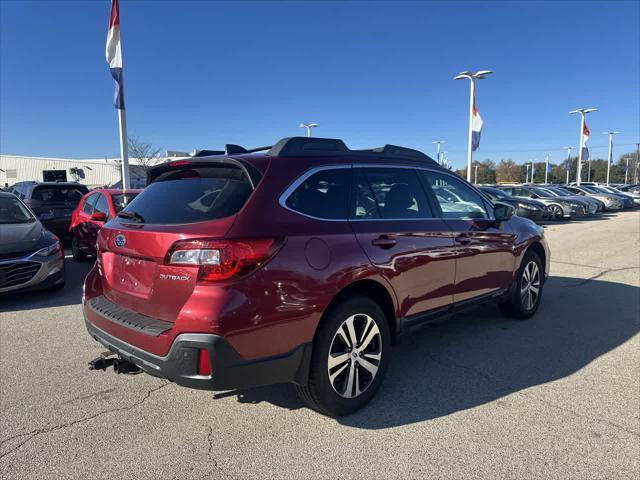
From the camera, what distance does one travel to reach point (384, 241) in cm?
332

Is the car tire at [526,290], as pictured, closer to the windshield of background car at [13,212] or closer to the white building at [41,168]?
the windshield of background car at [13,212]

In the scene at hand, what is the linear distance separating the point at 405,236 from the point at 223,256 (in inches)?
62.1

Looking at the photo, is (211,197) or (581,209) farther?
(581,209)

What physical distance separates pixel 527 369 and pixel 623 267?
6384 mm

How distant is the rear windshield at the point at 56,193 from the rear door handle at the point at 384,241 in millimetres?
10780

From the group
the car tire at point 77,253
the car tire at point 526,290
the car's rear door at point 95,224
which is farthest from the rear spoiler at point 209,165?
the car tire at point 77,253

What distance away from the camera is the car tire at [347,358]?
2.92 metres

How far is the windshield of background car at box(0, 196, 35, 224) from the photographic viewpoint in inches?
277

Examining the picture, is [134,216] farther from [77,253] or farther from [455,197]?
[77,253]

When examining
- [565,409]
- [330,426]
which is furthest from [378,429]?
[565,409]

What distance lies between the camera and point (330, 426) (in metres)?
3.03

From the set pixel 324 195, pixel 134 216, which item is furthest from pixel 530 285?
pixel 134 216

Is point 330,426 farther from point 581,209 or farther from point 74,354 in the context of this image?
point 581,209

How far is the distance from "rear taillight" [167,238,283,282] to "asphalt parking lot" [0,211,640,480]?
44.8 inches
